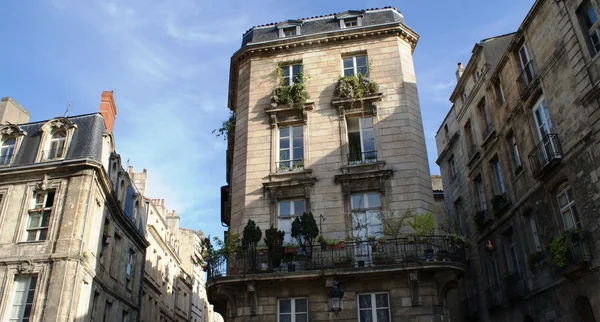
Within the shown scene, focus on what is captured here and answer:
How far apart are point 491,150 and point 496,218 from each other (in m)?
2.79

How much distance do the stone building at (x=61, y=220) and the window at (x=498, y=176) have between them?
1577 cm

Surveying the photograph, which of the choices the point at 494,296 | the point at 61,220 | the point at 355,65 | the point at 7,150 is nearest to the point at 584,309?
the point at 494,296

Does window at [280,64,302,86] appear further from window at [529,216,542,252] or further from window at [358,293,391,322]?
window at [529,216,542,252]

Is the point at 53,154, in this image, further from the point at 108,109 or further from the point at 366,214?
the point at 366,214

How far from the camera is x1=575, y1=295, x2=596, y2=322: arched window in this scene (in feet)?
44.8

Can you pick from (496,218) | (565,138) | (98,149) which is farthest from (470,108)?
(98,149)

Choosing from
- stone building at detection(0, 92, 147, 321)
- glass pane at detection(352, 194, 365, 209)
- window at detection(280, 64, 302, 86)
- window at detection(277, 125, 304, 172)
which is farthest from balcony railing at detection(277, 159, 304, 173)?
stone building at detection(0, 92, 147, 321)

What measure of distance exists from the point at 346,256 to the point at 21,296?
11.6m

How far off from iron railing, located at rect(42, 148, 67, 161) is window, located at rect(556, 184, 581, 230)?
18045mm

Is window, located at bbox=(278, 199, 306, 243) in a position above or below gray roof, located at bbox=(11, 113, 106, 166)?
below

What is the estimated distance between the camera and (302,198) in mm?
17031

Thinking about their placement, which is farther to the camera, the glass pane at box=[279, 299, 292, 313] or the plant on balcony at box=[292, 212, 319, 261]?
the glass pane at box=[279, 299, 292, 313]

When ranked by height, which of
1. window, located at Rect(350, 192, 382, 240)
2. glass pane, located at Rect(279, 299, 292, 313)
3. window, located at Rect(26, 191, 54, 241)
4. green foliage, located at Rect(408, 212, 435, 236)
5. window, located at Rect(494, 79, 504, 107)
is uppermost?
window, located at Rect(494, 79, 504, 107)

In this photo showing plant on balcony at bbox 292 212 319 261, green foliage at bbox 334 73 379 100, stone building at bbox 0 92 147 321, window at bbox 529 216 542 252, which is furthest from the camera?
green foliage at bbox 334 73 379 100
